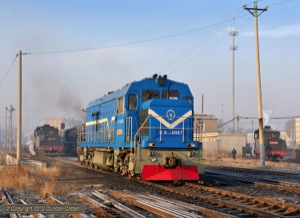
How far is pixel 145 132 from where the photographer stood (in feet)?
53.6

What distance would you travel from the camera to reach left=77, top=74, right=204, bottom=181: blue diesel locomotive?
51.0 feet

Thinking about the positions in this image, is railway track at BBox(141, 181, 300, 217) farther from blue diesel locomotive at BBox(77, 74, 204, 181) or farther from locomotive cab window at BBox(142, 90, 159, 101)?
locomotive cab window at BBox(142, 90, 159, 101)

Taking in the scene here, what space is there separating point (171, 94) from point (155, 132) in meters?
2.08

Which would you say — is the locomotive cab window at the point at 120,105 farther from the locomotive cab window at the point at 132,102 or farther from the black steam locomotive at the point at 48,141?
the black steam locomotive at the point at 48,141

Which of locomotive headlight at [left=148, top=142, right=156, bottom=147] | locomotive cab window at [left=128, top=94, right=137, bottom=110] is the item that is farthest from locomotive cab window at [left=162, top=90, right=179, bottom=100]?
locomotive headlight at [left=148, top=142, right=156, bottom=147]

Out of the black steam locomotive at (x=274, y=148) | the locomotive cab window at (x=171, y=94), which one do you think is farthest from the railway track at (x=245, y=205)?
the black steam locomotive at (x=274, y=148)

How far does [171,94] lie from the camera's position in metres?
17.5

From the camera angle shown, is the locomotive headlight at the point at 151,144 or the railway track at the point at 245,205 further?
the locomotive headlight at the point at 151,144

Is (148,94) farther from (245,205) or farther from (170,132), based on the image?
(245,205)

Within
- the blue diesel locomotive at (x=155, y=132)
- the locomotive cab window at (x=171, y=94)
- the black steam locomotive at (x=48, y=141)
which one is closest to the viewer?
the blue diesel locomotive at (x=155, y=132)

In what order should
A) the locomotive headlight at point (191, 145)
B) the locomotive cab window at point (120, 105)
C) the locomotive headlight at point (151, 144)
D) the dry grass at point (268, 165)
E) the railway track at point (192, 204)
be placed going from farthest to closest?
1. the dry grass at point (268, 165)
2. the locomotive cab window at point (120, 105)
3. the locomotive headlight at point (191, 145)
4. the locomotive headlight at point (151, 144)
5. the railway track at point (192, 204)

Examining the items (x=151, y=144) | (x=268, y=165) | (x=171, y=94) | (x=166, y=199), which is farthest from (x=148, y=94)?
(x=268, y=165)

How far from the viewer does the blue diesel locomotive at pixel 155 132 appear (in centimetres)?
1555

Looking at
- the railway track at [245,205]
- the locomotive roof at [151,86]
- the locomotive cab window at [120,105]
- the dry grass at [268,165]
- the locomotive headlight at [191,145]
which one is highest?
the locomotive roof at [151,86]
